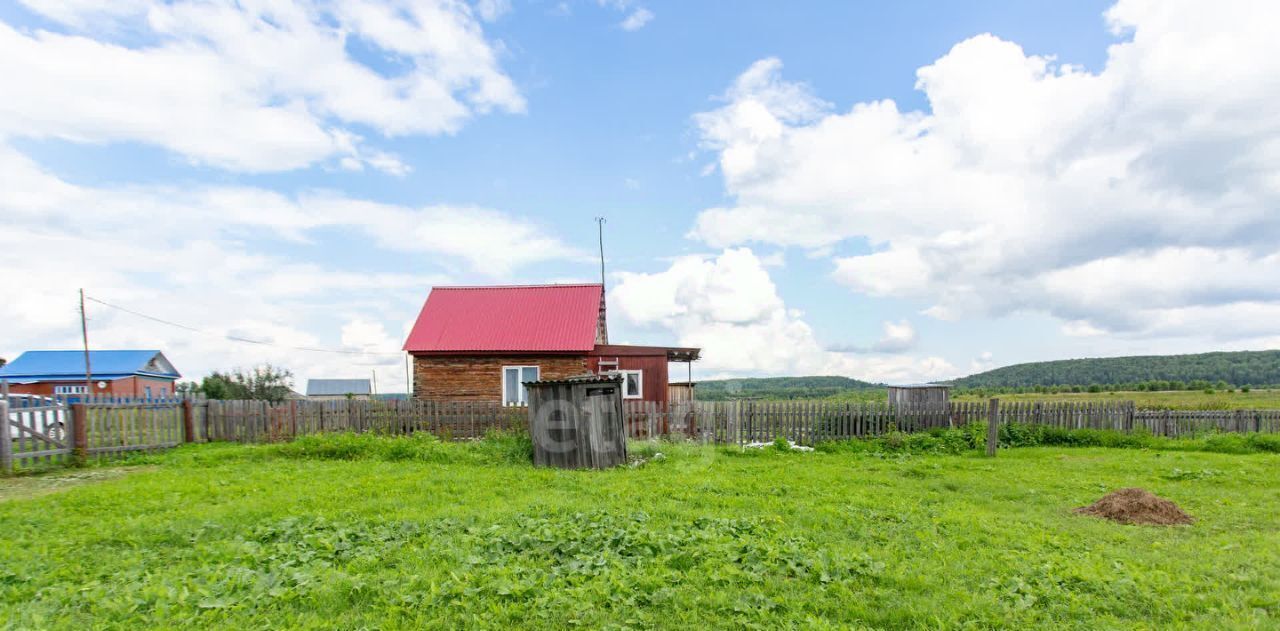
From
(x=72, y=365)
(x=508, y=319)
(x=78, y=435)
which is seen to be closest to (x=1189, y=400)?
(x=508, y=319)

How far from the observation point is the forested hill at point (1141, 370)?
2872 inches

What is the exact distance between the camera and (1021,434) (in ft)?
53.5

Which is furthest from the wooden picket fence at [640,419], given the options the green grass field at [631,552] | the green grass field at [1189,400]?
the green grass field at [631,552]

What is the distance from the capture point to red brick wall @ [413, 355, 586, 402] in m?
22.1

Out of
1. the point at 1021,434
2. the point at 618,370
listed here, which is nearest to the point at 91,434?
the point at 618,370

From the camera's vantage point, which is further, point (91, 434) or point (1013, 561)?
point (91, 434)

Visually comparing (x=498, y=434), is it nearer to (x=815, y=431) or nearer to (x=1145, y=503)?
(x=815, y=431)

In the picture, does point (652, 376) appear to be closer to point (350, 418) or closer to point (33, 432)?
point (350, 418)

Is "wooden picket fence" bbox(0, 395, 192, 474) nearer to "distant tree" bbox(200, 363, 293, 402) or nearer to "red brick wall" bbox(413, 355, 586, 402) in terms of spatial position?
"red brick wall" bbox(413, 355, 586, 402)

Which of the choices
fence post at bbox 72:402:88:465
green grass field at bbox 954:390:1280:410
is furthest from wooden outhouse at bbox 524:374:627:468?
green grass field at bbox 954:390:1280:410

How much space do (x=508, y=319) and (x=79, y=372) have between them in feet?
153

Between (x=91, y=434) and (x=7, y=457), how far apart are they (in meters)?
1.65

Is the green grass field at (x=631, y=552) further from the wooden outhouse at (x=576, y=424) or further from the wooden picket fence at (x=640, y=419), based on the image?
the wooden picket fence at (x=640, y=419)

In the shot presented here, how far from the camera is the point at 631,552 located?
6066 mm
